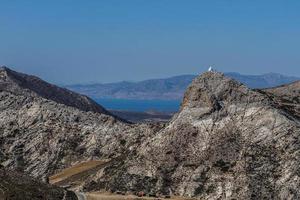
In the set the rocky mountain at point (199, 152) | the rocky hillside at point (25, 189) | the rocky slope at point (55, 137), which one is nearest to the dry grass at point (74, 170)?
the rocky mountain at point (199, 152)

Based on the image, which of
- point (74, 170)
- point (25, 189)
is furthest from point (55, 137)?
point (25, 189)

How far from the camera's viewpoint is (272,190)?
391ft

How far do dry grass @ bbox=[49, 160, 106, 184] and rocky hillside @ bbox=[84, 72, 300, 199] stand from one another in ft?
43.0

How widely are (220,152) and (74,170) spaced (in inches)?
1409

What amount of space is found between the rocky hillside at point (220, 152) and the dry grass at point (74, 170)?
13111mm

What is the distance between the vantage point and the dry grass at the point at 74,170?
14412cm

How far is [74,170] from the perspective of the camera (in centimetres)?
14888

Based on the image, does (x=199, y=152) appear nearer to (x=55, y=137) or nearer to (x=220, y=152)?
(x=220, y=152)

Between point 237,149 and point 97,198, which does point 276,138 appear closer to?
point 237,149

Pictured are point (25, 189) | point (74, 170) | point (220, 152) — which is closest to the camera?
point (25, 189)

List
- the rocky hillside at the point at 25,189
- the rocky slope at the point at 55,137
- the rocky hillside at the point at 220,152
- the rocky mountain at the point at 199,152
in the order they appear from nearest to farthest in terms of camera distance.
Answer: the rocky hillside at the point at 25,189, the rocky hillside at the point at 220,152, the rocky mountain at the point at 199,152, the rocky slope at the point at 55,137

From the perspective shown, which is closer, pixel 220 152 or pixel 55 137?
pixel 220 152

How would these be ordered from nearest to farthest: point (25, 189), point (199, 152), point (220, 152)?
1. point (25, 189)
2. point (220, 152)
3. point (199, 152)

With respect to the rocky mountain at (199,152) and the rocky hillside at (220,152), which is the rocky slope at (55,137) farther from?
the rocky hillside at (220,152)
